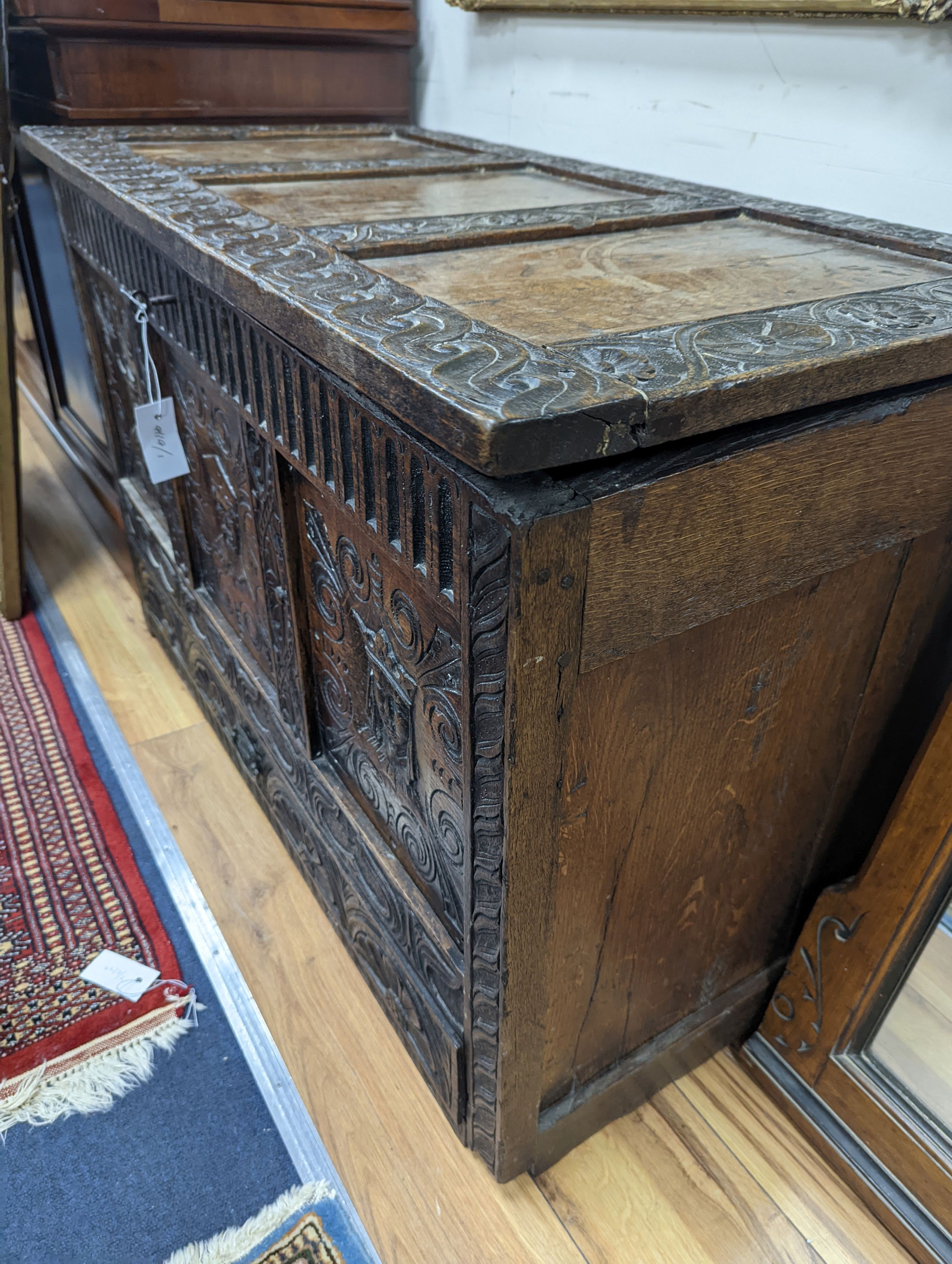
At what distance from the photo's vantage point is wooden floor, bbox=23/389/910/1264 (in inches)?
37.3

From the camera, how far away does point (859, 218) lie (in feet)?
3.30

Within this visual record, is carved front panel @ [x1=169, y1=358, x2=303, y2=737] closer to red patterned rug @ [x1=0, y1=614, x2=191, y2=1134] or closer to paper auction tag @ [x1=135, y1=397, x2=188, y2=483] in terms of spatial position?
paper auction tag @ [x1=135, y1=397, x2=188, y2=483]

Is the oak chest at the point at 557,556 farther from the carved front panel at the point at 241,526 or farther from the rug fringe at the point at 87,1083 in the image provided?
the rug fringe at the point at 87,1083

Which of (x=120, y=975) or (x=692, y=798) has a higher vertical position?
(x=692, y=798)

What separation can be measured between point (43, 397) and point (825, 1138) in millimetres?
2843

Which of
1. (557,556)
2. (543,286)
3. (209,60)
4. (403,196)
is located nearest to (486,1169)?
(557,556)

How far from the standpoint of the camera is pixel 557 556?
54cm

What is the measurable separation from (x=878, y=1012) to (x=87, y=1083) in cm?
97

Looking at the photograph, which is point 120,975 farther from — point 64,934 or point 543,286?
point 543,286

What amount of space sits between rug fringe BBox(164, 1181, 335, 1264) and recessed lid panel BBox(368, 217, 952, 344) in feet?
3.17

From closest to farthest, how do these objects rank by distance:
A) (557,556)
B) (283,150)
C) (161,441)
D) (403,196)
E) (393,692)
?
(557,556)
(393,692)
(403,196)
(161,441)
(283,150)

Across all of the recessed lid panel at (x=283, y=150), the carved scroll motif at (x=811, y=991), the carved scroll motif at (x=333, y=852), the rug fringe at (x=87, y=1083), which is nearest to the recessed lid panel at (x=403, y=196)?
the recessed lid panel at (x=283, y=150)

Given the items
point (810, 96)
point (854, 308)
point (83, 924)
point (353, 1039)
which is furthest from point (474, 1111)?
point (810, 96)

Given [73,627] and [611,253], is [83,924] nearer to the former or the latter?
[73,627]
